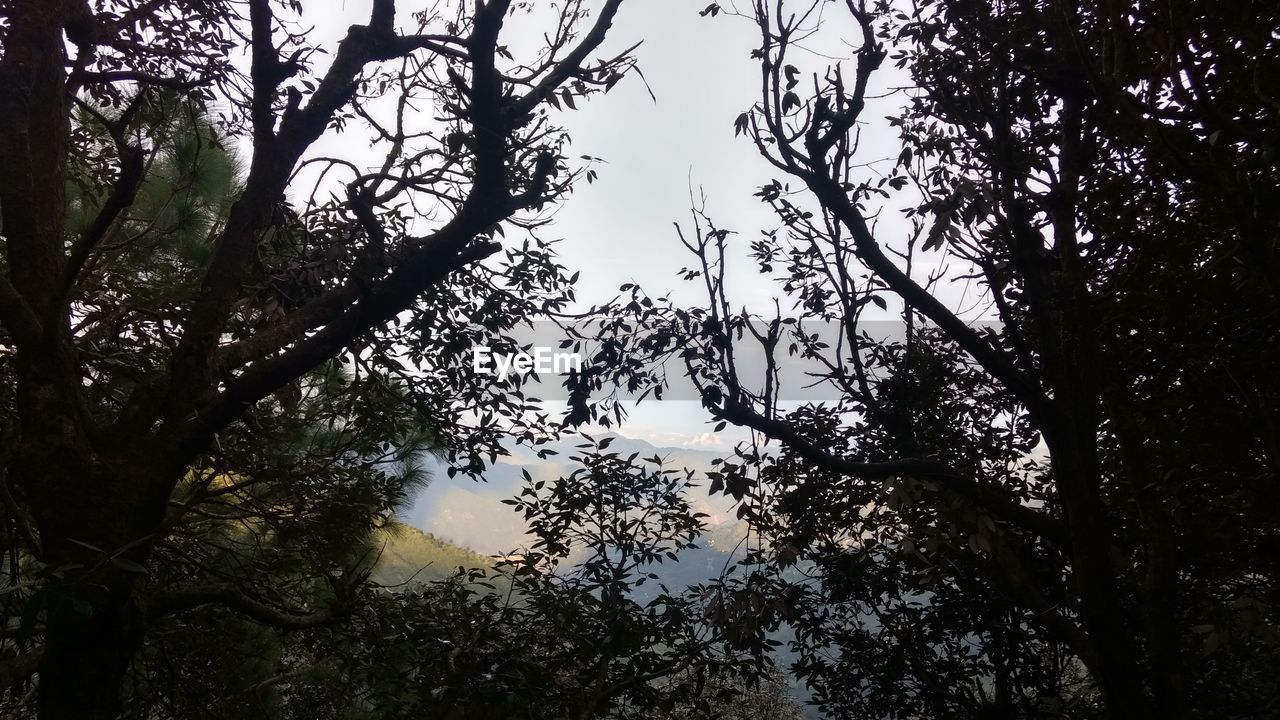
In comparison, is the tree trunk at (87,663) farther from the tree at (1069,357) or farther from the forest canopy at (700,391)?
the tree at (1069,357)

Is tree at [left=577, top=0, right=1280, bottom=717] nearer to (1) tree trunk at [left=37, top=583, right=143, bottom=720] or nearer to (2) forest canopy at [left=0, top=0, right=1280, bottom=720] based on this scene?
(2) forest canopy at [left=0, top=0, right=1280, bottom=720]

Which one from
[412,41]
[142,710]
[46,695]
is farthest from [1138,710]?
[142,710]

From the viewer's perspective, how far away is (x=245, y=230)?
2.70 metres

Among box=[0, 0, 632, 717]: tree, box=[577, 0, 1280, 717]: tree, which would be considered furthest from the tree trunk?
box=[577, 0, 1280, 717]: tree

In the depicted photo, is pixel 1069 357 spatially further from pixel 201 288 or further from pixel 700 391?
pixel 201 288

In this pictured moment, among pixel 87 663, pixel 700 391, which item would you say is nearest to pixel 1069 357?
pixel 700 391

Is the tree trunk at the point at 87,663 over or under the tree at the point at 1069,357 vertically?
under

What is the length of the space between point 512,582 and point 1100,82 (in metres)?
3.14

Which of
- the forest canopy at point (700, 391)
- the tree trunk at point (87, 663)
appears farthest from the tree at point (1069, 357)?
the tree trunk at point (87, 663)

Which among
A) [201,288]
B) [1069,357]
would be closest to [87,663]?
[201,288]

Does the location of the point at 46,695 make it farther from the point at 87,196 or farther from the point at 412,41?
the point at 87,196

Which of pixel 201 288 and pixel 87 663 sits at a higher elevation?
pixel 201 288

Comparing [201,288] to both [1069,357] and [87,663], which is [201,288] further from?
[1069,357]

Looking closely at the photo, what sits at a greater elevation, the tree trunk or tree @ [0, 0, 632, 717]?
tree @ [0, 0, 632, 717]
